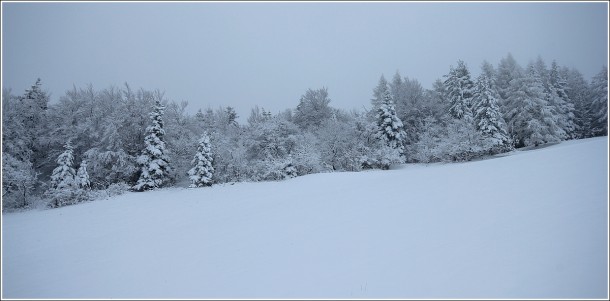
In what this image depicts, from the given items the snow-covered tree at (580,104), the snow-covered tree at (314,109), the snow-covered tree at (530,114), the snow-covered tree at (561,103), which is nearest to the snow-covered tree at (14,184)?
the snow-covered tree at (314,109)

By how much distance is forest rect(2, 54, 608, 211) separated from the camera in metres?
21.0

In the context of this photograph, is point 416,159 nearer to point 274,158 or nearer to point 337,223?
point 274,158

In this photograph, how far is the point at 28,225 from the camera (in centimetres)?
1290

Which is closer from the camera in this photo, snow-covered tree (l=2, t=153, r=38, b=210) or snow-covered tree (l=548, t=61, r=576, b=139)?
snow-covered tree (l=2, t=153, r=38, b=210)

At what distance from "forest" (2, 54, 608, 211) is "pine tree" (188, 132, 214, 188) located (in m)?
0.08

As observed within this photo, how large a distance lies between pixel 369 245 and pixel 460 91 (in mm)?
33773

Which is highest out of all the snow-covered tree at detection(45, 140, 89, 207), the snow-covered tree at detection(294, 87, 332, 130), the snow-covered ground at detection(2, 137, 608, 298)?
the snow-covered tree at detection(294, 87, 332, 130)

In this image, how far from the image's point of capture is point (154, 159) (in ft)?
73.4

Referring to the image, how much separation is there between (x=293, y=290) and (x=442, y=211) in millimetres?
5613

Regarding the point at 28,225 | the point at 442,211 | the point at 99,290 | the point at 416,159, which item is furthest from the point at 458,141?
the point at 28,225

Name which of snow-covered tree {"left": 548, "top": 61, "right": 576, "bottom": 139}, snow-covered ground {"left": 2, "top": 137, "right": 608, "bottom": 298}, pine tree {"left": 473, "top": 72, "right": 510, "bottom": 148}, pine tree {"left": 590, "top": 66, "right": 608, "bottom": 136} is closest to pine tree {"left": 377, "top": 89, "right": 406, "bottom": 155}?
pine tree {"left": 473, "top": 72, "right": 510, "bottom": 148}

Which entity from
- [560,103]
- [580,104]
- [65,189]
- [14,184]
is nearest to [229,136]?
[65,189]

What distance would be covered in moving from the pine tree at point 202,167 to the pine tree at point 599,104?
145 feet

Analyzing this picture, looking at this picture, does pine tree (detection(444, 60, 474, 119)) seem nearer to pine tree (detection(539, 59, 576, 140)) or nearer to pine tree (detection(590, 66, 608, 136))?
pine tree (detection(539, 59, 576, 140))
